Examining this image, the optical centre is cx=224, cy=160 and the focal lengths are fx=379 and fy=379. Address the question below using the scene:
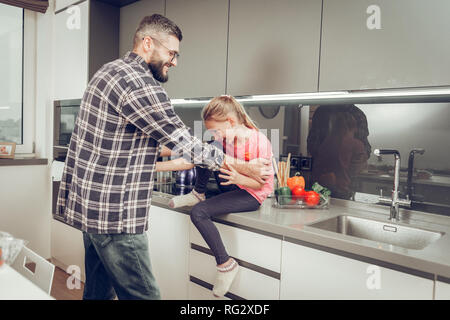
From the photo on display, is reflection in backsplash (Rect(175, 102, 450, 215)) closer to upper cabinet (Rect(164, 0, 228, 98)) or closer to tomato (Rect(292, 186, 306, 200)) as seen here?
tomato (Rect(292, 186, 306, 200))

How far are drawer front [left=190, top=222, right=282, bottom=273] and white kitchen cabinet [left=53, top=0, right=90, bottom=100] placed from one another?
5.67 ft

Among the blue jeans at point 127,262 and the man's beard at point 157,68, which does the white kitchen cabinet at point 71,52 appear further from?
the blue jeans at point 127,262

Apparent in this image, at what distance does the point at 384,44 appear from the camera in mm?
1573

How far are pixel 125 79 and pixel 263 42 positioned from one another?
0.95 meters

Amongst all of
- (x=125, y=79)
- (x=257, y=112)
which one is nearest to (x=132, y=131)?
(x=125, y=79)

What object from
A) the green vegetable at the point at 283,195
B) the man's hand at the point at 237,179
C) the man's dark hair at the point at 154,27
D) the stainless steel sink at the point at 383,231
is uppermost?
the man's dark hair at the point at 154,27

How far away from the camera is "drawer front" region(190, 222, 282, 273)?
162 cm

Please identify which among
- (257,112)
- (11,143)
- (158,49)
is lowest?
(11,143)

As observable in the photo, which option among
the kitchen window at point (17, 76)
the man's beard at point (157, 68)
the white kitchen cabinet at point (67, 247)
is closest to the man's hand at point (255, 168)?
the man's beard at point (157, 68)

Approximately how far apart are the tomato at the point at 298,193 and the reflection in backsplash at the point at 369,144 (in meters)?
0.24

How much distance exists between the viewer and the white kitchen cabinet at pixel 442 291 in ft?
3.84

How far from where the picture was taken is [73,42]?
2.91 meters

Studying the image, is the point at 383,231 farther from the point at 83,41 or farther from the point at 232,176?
the point at 83,41
